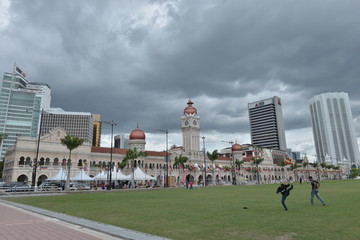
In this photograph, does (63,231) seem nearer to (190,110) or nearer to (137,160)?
(137,160)

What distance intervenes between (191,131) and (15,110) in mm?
105993

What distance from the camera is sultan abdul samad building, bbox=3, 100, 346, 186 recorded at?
66.0m

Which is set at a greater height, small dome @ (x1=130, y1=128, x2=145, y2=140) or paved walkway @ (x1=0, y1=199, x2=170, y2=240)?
small dome @ (x1=130, y1=128, x2=145, y2=140)

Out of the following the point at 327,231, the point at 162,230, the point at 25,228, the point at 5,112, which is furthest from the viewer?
the point at 5,112

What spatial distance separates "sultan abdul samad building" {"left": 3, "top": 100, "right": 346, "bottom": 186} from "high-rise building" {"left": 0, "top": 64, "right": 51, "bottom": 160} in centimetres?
8006

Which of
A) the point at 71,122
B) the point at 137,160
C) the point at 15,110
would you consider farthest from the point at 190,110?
the point at 15,110

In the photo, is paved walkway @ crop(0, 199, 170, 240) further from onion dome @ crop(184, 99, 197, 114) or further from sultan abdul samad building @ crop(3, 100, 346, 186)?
onion dome @ crop(184, 99, 197, 114)

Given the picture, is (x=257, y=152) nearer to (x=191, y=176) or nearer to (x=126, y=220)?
(x=191, y=176)

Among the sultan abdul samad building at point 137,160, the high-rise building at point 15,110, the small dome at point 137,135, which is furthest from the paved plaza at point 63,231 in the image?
the high-rise building at point 15,110

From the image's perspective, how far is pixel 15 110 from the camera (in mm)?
147750

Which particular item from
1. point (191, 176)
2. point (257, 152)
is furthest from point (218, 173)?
point (257, 152)

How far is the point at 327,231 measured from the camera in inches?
323

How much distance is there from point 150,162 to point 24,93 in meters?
106

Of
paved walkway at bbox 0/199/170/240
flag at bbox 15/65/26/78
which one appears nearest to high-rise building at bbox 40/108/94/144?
flag at bbox 15/65/26/78
